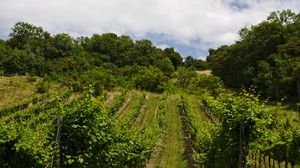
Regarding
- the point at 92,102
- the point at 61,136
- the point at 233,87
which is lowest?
the point at 61,136

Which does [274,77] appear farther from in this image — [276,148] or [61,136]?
[61,136]

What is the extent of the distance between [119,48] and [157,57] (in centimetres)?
924

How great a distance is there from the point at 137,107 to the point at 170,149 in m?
18.0

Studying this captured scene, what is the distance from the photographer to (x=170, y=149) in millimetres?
32562

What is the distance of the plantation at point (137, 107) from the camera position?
33.2 ft

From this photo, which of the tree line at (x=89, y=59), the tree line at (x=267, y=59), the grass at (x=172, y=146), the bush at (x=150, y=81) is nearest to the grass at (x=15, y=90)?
the tree line at (x=89, y=59)

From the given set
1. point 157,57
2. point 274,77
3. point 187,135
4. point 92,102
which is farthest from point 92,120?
point 157,57

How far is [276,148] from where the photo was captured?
2211 centimetres

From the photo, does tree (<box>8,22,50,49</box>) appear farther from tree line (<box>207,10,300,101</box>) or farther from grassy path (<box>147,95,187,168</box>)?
grassy path (<box>147,95,187,168</box>)

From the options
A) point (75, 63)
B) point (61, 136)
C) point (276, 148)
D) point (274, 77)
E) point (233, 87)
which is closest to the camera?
point (61, 136)

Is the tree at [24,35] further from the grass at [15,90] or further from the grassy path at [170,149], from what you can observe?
the grassy path at [170,149]

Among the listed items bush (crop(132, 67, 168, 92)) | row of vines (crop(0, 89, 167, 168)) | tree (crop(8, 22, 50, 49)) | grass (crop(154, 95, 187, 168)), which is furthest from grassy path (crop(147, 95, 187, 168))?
tree (crop(8, 22, 50, 49))

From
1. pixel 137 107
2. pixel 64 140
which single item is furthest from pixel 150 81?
pixel 64 140

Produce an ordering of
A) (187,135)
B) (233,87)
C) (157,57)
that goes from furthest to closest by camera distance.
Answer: (157,57), (233,87), (187,135)
